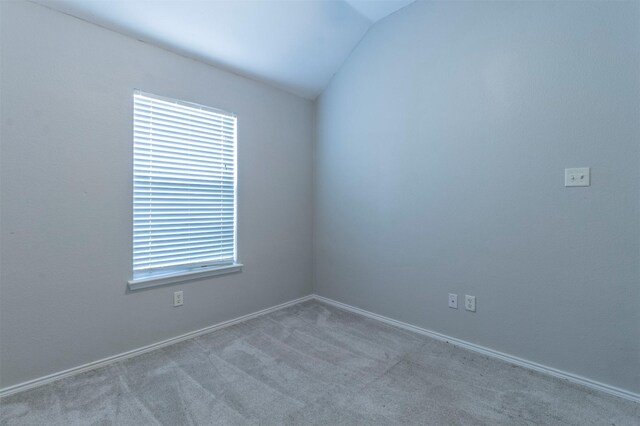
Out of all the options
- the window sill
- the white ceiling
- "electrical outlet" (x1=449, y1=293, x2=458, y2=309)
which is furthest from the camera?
"electrical outlet" (x1=449, y1=293, x2=458, y2=309)

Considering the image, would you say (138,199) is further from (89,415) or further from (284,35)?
(284,35)

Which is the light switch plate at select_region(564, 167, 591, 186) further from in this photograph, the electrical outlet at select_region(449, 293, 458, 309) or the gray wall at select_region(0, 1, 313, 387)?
the gray wall at select_region(0, 1, 313, 387)

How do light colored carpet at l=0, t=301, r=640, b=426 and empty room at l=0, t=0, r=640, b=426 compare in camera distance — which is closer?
light colored carpet at l=0, t=301, r=640, b=426

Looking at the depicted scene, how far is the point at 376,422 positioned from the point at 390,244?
1.50 meters

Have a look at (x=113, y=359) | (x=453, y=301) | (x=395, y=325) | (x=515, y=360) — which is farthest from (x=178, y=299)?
(x=515, y=360)

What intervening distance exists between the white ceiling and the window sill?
1.74 meters

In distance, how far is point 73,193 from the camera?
1930 mm

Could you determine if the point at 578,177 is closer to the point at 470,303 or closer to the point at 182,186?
the point at 470,303

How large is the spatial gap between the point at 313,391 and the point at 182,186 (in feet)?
5.86

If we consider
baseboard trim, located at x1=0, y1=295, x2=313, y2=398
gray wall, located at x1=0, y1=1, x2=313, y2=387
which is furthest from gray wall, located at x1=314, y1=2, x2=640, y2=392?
gray wall, located at x1=0, y1=1, x2=313, y2=387

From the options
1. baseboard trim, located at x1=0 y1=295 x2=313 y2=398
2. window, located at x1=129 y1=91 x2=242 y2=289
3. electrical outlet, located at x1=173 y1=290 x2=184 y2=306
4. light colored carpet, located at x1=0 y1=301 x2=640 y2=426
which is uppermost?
window, located at x1=129 y1=91 x2=242 y2=289

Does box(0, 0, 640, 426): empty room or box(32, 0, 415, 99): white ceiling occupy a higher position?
box(32, 0, 415, 99): white ceiling

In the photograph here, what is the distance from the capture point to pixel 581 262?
184cm

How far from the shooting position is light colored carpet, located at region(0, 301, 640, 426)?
1.55 metres
